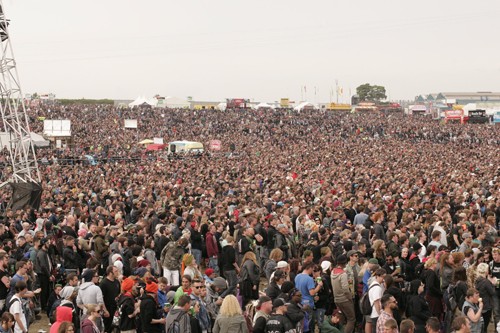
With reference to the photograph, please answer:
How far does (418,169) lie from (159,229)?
21788 millimetres

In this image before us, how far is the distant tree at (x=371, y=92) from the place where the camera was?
146 metres

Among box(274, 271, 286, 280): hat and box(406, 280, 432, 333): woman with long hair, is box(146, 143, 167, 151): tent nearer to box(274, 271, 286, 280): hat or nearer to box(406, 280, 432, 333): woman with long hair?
box(274, 271, 286, 280): hat

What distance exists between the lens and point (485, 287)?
9938mm

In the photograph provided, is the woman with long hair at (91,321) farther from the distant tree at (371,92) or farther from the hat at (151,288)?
the distant tree at (371,92)

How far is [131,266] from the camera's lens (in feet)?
35.6

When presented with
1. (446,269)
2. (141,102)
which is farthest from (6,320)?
(141,102)

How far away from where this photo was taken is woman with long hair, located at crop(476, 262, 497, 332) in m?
9.94

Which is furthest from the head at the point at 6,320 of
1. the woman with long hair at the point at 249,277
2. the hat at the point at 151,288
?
the woman with long hair at the point at 249,277

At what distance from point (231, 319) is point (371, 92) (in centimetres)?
14033

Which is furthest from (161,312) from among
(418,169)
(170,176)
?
(418,169)

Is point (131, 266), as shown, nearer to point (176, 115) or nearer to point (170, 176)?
point (170, 176)

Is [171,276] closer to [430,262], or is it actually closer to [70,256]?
[70,256]

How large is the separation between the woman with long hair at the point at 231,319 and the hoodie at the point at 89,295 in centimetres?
225

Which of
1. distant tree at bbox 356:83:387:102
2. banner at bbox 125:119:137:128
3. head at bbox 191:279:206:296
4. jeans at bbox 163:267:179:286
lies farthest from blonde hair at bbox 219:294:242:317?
distant tree at bbox 356:83:387:102
